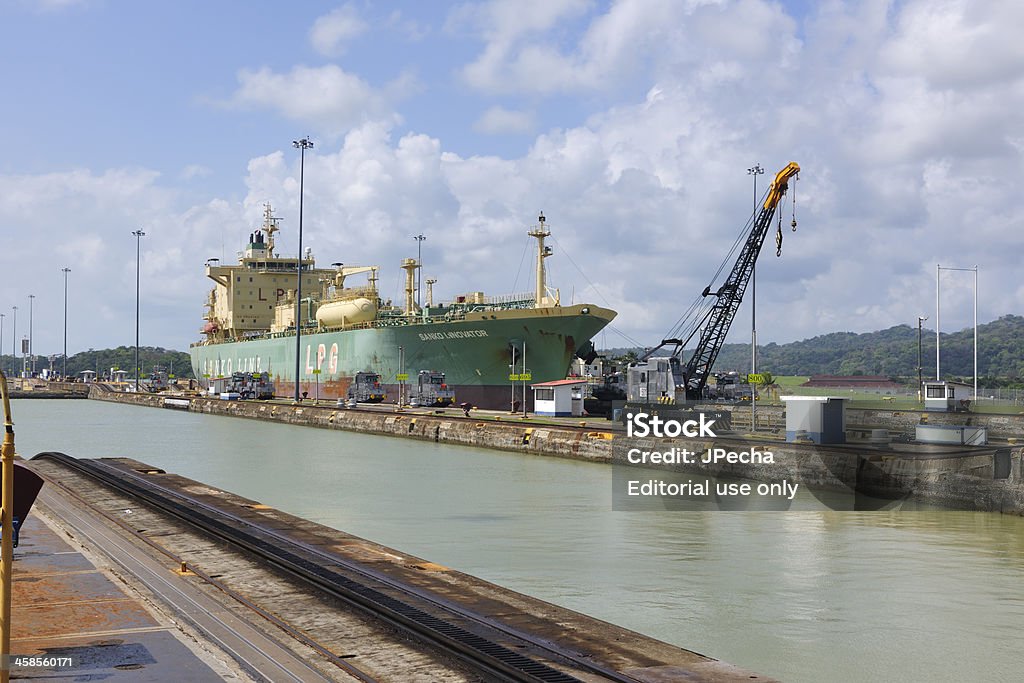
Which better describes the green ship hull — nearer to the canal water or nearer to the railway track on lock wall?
the canal water

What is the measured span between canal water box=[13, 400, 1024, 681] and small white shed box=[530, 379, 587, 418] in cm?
1950

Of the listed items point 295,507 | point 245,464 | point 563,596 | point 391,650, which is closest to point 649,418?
point 245,464

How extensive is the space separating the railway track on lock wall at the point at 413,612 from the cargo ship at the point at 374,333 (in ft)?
150

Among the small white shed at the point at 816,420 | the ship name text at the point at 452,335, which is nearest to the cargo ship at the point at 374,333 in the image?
the ship name text at the point at 452,335

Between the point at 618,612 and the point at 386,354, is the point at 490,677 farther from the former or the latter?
the point at 386,354

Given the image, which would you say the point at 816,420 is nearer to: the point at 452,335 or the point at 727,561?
the point at 727,561

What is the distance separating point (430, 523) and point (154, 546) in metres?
9.34

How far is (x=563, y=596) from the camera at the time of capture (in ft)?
54.7

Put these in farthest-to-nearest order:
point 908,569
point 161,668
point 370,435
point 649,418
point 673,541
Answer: point 370,435
point 649,418
point 673,541
point 908,569
point 161,668

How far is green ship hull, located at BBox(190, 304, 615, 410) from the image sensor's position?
2771 inches

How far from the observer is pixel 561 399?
195 ft

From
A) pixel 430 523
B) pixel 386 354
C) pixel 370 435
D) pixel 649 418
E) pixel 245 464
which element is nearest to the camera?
pixel 430 523

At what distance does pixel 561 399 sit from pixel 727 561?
39.4m

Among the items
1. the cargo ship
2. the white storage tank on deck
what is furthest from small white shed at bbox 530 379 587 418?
the white storage tank on deck
